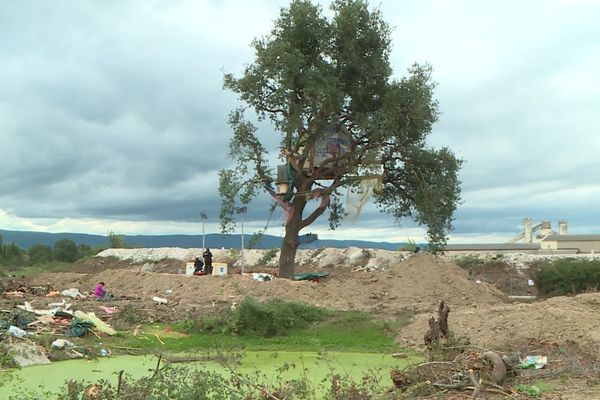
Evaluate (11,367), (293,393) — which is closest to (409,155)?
(11,367)

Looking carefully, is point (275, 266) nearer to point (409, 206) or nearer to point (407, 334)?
point (409, 206)

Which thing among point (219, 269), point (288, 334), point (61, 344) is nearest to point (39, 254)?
point (219, 269)

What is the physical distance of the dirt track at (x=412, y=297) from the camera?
14148 mm

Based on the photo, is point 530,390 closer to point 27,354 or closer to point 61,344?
point 27,354

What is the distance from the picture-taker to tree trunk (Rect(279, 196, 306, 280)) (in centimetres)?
2639

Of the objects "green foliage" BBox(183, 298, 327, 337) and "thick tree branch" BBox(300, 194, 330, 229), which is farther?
"thick tree branch" BBox(300, 194, 330, 229)

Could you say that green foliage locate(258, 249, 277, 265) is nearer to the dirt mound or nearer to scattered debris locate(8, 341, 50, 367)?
the dirt mound

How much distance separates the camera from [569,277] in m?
29.4

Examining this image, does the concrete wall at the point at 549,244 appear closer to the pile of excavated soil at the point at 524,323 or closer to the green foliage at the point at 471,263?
the green foliage at the point at 471,263

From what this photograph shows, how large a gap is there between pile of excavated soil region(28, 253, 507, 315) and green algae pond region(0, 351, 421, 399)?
619cm

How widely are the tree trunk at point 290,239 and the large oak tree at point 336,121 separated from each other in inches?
1.6

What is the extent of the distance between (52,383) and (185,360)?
2715 millimetres

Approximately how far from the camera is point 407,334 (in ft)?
52.0

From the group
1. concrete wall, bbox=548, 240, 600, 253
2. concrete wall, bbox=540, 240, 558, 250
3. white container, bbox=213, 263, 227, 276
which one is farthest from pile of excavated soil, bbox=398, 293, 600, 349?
concrete wall, bbox=548, 240, 600, 253
